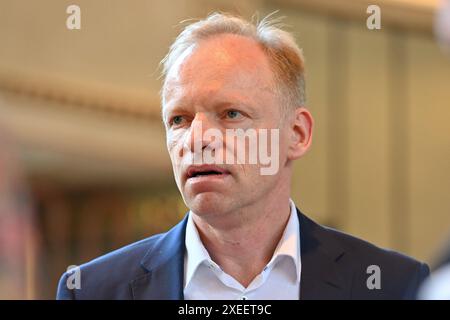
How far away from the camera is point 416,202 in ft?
33.4

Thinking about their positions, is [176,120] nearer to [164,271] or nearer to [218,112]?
[218,112]

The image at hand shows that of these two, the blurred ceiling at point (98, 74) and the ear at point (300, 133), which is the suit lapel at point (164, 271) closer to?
the ear at point (300, 133)

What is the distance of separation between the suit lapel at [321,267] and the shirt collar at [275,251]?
0.06ft

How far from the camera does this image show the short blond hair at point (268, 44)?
2.22m

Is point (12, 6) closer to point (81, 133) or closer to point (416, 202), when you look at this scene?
point (81, 133)

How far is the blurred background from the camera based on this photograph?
9.59m

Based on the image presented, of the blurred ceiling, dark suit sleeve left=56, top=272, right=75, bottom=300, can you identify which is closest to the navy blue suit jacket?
dark suit sleeve left=56, top=272, right=75, bottom=300

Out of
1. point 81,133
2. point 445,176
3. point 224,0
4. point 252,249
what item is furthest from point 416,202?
point 252,249

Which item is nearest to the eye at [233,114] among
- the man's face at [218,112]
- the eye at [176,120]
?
the man's face at [218,112]

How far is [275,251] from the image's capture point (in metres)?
2.22

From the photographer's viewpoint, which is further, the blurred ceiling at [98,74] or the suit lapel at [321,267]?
the blurred ceiling at [98,74]

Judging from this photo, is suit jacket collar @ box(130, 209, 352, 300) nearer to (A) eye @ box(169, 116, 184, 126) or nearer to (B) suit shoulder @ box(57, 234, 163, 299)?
(B) suit shoulder @ box(57, 234, 163, 299)
